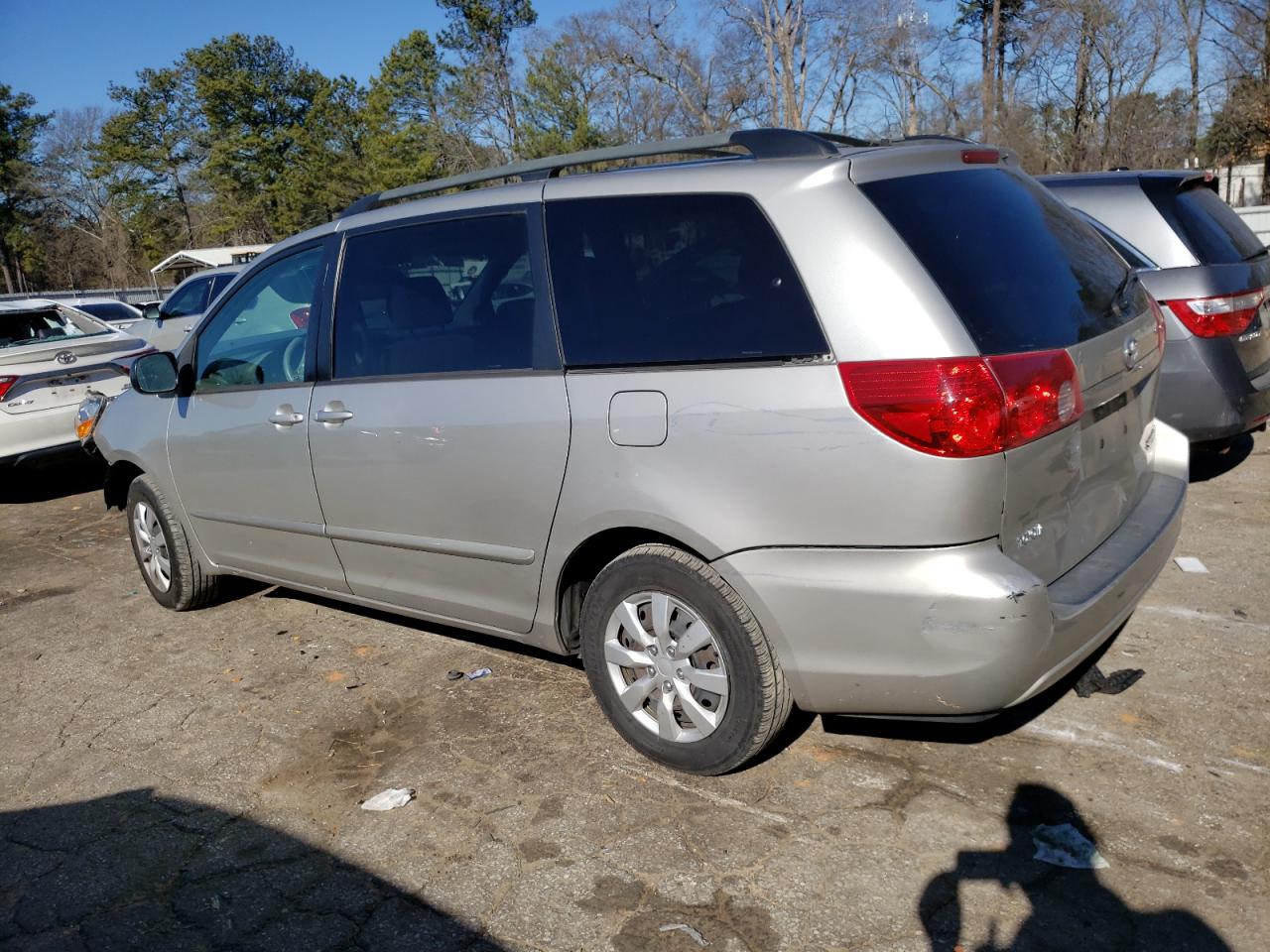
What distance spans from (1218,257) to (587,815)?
4.54 meters

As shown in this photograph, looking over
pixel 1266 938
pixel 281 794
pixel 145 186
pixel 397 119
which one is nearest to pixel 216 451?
pixel 281 794

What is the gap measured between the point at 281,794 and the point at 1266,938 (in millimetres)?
2885

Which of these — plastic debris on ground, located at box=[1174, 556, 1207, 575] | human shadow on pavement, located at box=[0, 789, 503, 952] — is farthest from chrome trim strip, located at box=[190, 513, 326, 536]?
plastic debris on ground, located at box=[1174, 556, 1207, 575]

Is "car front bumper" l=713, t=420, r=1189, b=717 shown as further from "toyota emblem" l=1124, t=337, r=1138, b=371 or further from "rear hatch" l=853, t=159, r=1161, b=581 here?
"toyota emblem" l=1124, t=337, r=1138, b=371

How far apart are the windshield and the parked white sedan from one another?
44cm

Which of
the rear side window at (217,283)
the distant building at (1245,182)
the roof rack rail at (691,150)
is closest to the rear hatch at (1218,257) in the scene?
the roof rack rail at (691,150)

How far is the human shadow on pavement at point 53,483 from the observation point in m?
9.14

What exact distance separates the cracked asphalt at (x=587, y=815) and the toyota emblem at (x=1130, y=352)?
3.96ft

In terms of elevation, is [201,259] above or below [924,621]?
above

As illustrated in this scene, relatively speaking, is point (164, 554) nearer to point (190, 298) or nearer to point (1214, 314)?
point (1214, 314)

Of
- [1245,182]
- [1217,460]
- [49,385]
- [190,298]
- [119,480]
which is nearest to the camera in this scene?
[119,480]

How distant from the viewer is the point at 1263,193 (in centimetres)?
3012

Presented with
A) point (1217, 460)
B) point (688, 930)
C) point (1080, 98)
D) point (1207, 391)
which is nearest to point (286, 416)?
point (688, 930)

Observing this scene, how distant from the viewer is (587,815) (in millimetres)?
3211
